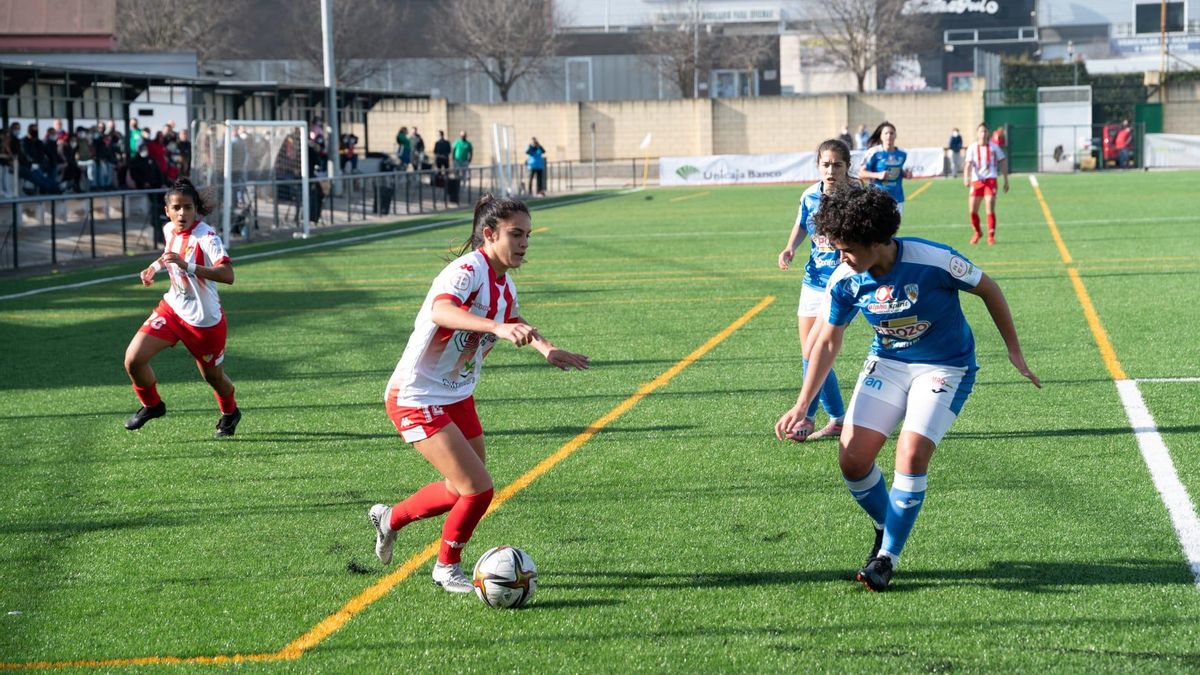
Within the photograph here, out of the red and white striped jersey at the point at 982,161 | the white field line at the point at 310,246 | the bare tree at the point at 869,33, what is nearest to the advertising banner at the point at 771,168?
the white field line at the point at 310,246

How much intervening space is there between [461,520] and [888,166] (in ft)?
Result: 34.0

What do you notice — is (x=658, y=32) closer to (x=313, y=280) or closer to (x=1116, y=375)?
(x=313, y=280)

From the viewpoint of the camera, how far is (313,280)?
1978 centimetres

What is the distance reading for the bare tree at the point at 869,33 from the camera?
81.0 m

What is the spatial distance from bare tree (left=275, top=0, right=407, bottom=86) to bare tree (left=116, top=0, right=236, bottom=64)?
6728 millimetres

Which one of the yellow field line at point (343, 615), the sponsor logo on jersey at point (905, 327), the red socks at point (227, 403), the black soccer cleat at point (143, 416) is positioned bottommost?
the yellow field line at point (343, 615)

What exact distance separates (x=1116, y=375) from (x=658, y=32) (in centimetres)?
7313

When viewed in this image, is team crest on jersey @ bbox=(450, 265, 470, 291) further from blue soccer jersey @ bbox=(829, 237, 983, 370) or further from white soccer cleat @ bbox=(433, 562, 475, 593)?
blue soccer jersey @ bbox=(829, 237, 983, 370)

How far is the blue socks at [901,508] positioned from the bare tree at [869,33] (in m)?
76.5

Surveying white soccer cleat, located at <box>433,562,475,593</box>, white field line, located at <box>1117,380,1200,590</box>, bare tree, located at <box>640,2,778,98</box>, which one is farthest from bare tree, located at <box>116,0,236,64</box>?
white soccer cleat, located at <box>433,562,475,593</box>

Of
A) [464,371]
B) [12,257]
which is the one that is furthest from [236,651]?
[12,257]

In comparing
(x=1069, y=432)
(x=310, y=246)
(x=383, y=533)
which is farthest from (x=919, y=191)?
(x=383, y=533)

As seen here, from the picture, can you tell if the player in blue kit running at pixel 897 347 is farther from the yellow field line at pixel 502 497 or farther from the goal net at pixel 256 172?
the goal net at pixel 256 172

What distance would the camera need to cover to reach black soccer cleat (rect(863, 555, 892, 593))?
5.62 metres
